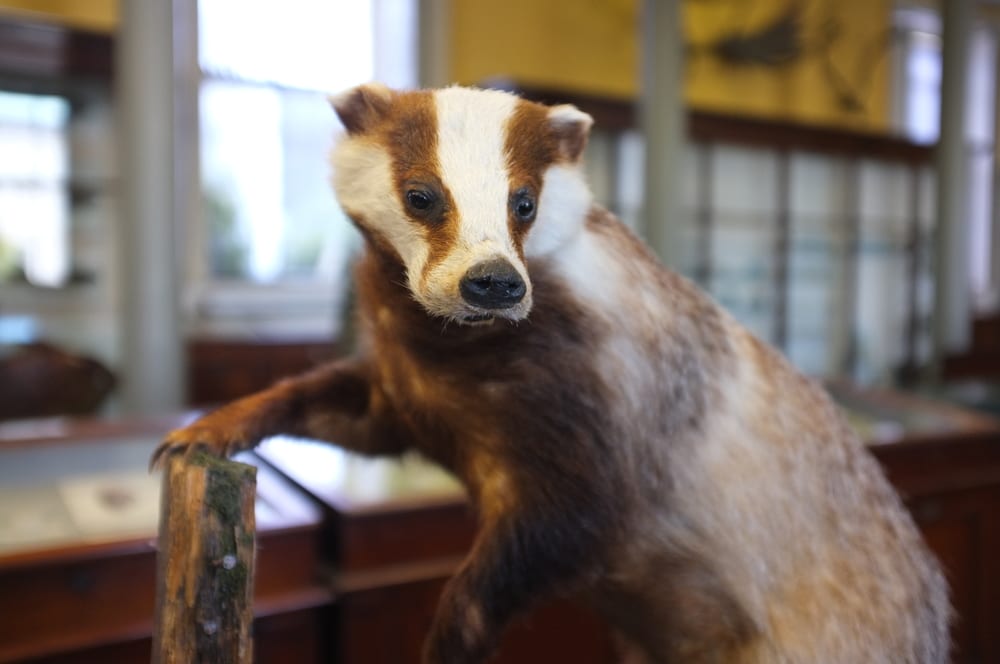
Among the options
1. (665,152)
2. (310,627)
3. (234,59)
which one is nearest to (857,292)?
(665,152)

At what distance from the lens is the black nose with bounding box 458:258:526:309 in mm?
646

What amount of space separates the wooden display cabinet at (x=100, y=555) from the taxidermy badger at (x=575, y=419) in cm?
75

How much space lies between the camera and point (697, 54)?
6.08 metres

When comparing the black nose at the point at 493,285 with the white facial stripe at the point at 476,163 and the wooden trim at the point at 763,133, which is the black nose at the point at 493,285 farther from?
the wooden trim at the point at 763,133

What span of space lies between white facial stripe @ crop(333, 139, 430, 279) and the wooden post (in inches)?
9.7

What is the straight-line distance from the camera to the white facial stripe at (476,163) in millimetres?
692

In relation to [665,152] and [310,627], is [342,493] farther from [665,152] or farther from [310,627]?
[665,152]

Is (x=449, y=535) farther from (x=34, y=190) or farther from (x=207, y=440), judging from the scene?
(x=34, y=190)

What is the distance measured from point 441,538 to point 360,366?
919 mm

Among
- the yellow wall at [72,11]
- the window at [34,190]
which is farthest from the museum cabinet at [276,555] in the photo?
the yellow wall at [72,11]

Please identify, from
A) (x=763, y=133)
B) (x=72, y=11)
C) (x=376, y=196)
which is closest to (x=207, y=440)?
(x=376, y=196)

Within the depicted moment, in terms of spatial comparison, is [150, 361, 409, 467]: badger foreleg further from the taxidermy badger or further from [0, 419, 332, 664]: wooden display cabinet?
[0, 419, 332, 664]: wooden display cabinet

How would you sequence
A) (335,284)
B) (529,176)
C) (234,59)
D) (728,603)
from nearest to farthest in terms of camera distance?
(529,176), (728,603), (234,59), (335,284)

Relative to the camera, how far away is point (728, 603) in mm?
921
